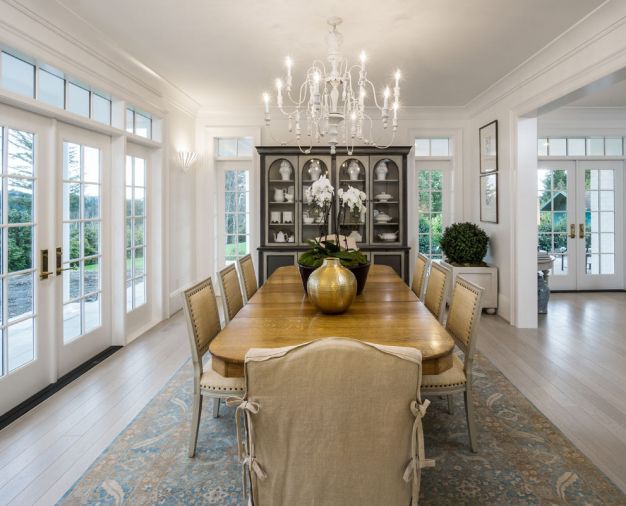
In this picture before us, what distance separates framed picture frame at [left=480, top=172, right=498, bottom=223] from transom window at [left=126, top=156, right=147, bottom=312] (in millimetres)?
4013

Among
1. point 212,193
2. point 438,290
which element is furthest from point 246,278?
point 212,193

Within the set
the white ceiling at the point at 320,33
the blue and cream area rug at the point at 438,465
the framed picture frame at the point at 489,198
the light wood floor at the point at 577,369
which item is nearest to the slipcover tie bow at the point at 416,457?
the blue and cream area rug at the point at 438,465

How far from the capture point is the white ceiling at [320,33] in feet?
9.70

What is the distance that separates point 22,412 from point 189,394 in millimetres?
994

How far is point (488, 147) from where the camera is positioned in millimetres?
5348

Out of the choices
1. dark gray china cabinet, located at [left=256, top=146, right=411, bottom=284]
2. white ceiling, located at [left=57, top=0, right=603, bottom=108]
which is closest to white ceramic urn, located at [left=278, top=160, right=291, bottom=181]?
dark gray china cabinet, located at [left=256, top=146, right=411, bottom=284]

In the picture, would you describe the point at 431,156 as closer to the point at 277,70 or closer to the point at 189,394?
the point at 277,70

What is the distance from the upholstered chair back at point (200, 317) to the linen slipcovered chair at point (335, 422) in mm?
989

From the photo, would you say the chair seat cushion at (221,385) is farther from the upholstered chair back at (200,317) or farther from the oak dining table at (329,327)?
the oak dining table at (329,327)

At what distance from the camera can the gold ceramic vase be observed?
7.17 feet

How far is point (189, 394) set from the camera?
9.78 ft

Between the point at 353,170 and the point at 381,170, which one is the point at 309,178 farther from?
the point at 381,170

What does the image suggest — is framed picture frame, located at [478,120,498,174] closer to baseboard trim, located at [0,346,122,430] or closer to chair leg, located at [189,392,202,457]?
chair leg, located at [189,392,202,457]

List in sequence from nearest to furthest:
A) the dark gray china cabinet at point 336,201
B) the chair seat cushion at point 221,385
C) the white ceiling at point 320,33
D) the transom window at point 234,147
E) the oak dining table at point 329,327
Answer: the oak dining table at point 329,327, the chair seat cushion at point 221,385, the white ceiling at point 320,33, the dark gray china cabinet at point 336,201, the transom window at point 234,147
